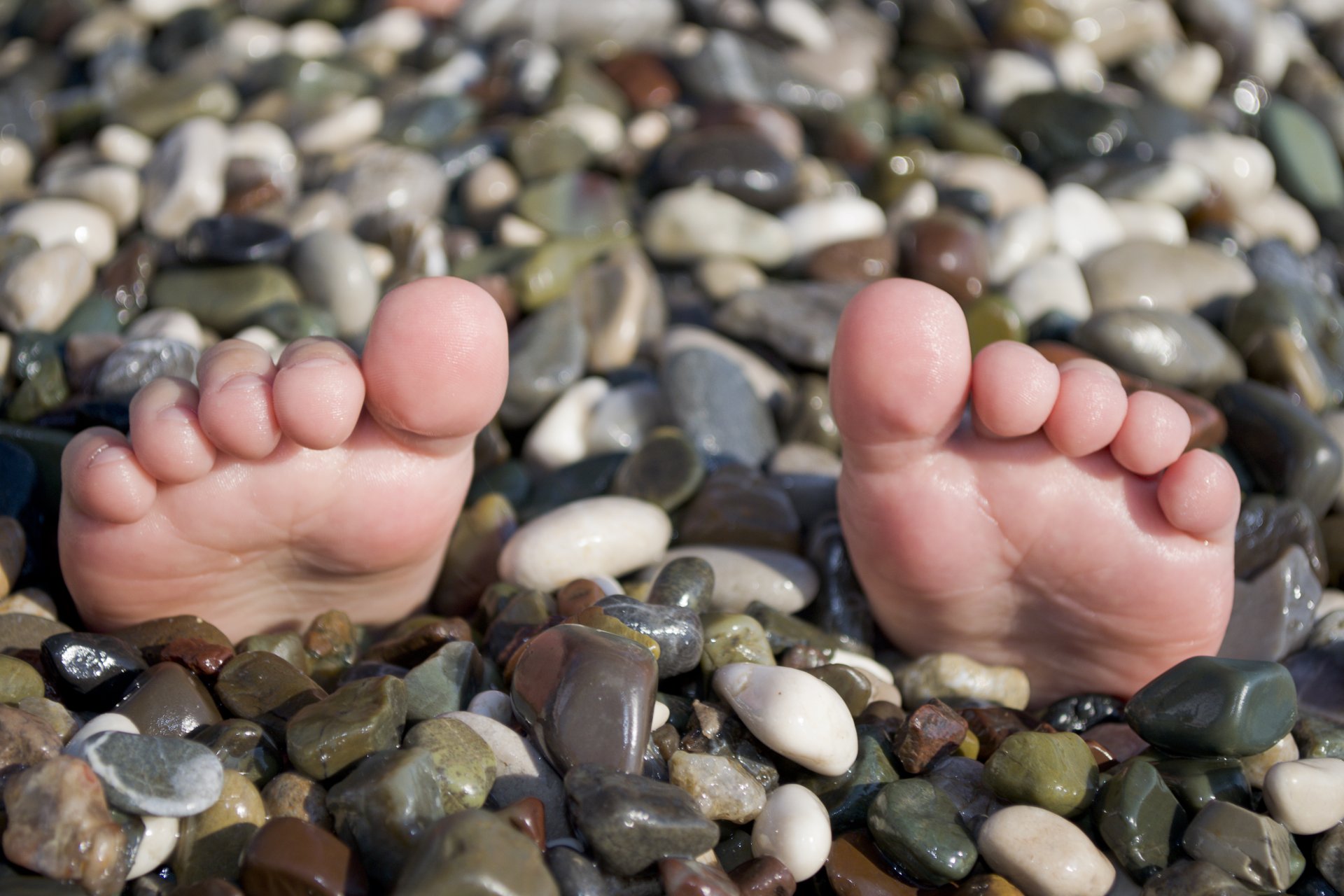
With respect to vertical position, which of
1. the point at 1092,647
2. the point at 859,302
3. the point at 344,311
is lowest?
the point at 344,311

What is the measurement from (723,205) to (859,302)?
1471 millimetres

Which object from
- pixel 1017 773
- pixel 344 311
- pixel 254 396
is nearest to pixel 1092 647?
pixel 1017 773

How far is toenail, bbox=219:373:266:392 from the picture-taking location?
5.39 ft

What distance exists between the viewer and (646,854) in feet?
4.58

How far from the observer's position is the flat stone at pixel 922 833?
4.98 feet

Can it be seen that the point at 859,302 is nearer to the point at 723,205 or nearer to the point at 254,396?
the point at 254,396

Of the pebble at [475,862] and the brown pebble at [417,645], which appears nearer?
the pebble at [475,862]

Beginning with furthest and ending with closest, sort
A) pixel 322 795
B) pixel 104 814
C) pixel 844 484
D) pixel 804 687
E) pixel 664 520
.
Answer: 1. pixel 664 520
2. pixel 844 484
3. pixel 804 687
4. pixel 322 795
5. pixel 104 814

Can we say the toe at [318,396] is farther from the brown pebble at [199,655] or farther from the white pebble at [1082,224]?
the white pebble at [1082,224]

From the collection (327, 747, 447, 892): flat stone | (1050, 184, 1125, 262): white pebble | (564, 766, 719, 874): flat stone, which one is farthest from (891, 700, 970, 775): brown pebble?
(1050, 184, 1125, 262): white pebble

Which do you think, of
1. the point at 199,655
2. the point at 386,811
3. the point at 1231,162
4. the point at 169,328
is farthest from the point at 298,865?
the point at 1231,162

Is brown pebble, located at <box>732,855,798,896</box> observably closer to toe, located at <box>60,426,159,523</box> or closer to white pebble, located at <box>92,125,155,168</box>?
toe, located at <box>60,426,159,523</box>

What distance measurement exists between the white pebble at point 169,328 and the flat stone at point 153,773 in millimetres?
1213

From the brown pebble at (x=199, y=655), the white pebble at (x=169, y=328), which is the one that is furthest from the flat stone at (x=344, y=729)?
the white pebble at (x=169, y=328)
